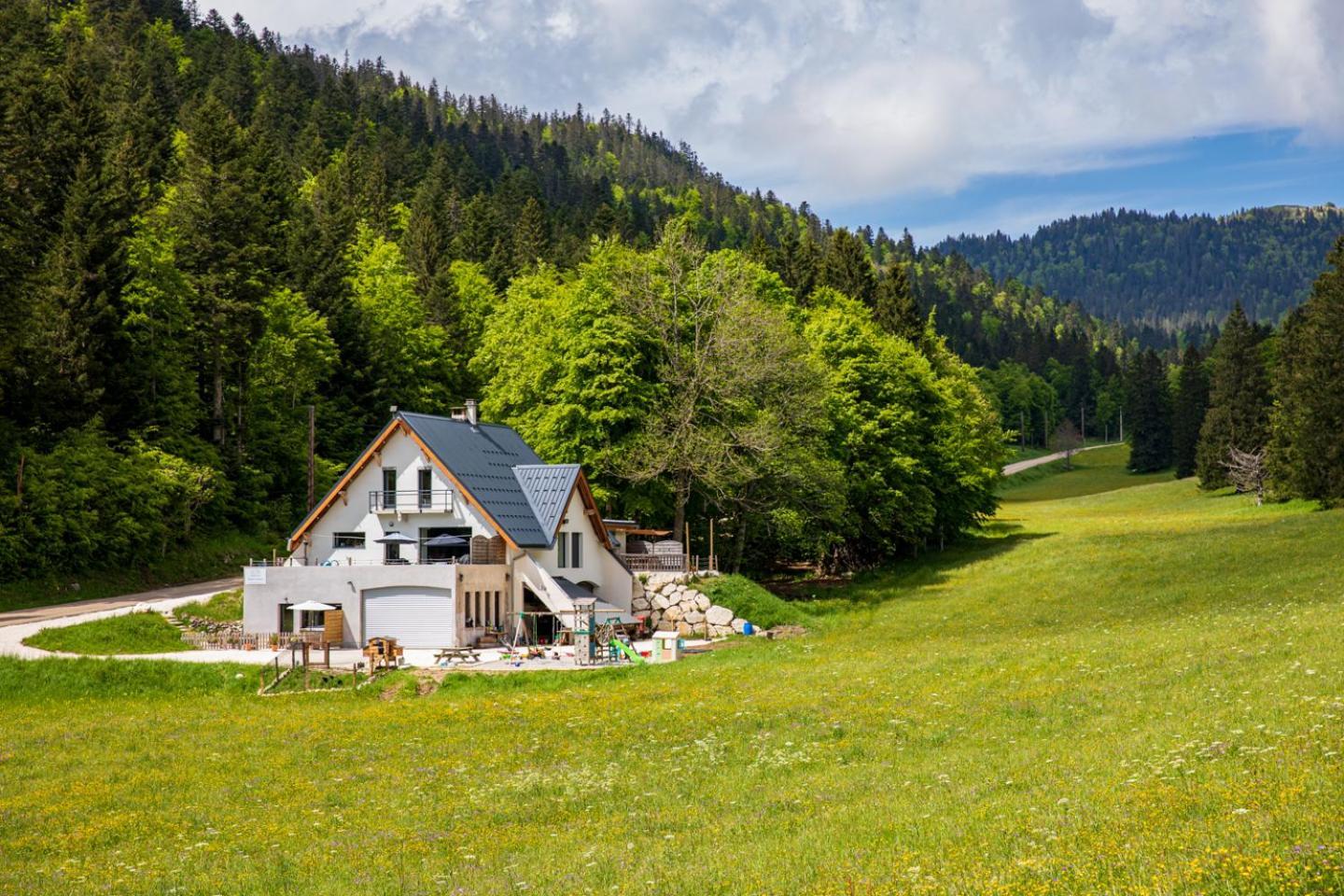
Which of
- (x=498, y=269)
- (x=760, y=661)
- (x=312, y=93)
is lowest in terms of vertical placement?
(x=760, y=661)

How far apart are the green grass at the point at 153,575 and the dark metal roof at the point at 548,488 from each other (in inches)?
767

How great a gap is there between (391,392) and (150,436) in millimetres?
20732

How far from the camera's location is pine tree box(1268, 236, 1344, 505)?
68.9 meters

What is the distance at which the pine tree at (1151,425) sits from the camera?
149 m

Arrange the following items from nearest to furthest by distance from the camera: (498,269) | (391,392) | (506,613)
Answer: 1. (506,613)
2. (391,392)
3. (498,269)

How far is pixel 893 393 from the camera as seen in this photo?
6669cm

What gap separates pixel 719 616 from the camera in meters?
48.2

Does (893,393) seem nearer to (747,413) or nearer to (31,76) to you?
(747,413)

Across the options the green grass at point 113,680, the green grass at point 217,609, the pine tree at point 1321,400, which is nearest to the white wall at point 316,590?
the green grass at point 217,609

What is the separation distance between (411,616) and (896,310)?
5860 cm

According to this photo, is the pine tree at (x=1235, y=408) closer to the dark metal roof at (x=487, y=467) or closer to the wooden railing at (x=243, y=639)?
the dark metal roof at (x=487, y=467)

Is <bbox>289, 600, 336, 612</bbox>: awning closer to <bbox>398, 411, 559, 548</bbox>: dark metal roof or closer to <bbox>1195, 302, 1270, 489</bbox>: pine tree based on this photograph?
<bbox>398, 411, 559, 548</bbox>: dark metal roof

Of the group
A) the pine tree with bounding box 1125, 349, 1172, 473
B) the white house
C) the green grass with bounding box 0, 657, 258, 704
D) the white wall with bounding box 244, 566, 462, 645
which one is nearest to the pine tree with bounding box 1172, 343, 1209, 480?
the pine tree with bounding box 1125, 349, 1172, 473

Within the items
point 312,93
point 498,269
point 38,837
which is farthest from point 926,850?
point 312,93
